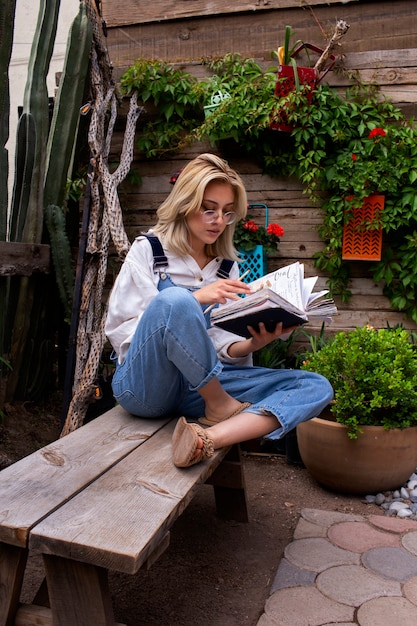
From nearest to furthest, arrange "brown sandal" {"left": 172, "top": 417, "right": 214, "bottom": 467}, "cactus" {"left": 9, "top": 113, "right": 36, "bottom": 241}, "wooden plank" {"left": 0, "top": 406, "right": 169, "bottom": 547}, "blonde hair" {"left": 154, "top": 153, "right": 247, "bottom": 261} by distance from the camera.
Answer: "wooden plank" {"left": 0, "top": 406, "right": 169, "bottom": 547}, "brown sandal" {"left": 172, "top": 417, "right": 214, "bottom": 467}, "blonde hair" {"left": 154, "top": 153, "right": 247, "bottom": 261}, "cactus" {"left": 9, "top": 113, "right": 36, "bottom": 241}

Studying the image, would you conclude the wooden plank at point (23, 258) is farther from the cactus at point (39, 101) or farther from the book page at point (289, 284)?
the book page at point (289, 284)

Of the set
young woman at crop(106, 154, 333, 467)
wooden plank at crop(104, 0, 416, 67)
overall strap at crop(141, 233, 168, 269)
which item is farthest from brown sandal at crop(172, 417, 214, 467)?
wooden plank at crop(104, 0, 416, 67)

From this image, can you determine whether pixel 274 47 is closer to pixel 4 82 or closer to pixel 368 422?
pixel 4 82

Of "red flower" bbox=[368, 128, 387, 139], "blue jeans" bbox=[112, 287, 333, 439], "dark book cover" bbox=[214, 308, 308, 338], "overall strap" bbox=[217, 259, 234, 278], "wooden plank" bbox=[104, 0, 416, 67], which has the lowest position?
"blue jeans" bbox=[112, 287, 333, 439]

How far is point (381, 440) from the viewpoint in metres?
2.69

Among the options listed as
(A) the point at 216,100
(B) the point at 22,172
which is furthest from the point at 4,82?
(A) the point at 216,100

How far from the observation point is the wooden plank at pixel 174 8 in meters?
4.15

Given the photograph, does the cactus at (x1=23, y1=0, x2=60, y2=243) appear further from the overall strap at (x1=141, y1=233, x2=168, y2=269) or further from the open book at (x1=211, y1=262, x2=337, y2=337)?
the open book at (x1=211, y1=262, x2=337, y2=337)

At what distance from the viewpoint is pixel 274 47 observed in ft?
13.7

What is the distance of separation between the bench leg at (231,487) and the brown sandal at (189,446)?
25.3 inches

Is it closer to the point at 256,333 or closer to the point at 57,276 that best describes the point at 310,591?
the point at 256,333

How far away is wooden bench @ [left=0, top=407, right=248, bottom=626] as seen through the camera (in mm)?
1256

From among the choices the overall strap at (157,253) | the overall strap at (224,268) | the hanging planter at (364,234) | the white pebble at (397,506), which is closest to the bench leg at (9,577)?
the overall strap at (157,253)

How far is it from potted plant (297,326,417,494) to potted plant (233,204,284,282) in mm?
1123
